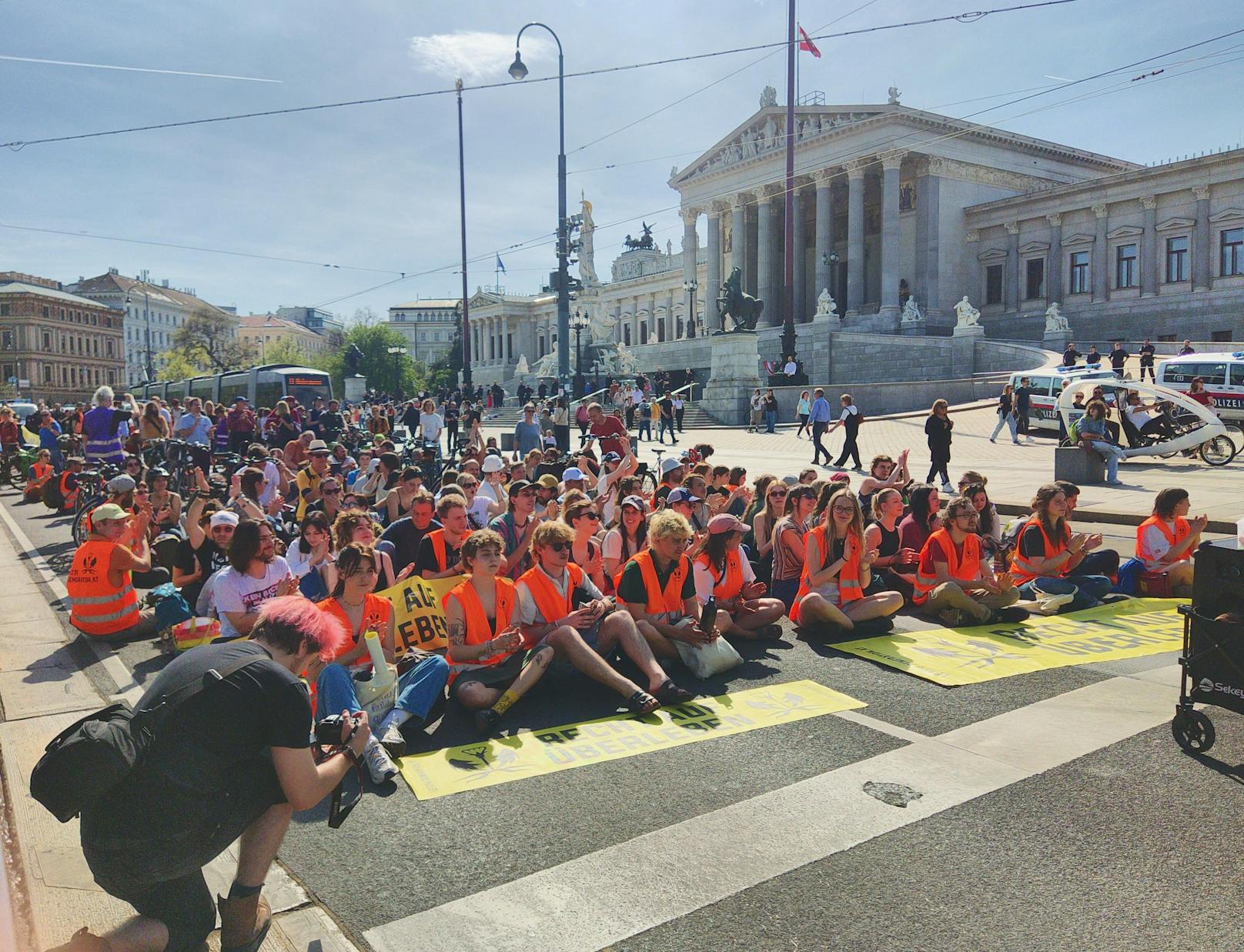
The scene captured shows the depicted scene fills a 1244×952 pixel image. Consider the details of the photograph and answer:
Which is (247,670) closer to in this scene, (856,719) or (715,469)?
(856,719)

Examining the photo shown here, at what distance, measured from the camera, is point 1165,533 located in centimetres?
900

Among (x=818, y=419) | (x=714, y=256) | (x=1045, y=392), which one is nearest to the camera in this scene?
(x=818, y=419)

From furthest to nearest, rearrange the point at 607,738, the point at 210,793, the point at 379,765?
the point at 607,738
the point at 379,765
the point at 210,793

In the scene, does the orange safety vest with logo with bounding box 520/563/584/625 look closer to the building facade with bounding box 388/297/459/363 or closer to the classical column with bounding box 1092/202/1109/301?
the classical column with bounding box 1092/202/1109/301

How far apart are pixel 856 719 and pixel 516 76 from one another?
2338cm

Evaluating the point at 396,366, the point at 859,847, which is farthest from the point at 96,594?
the point at 396,366

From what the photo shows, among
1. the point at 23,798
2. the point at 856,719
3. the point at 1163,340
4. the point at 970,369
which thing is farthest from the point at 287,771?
the point at 1163,340

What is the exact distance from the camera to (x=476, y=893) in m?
3.82

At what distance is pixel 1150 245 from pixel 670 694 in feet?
176

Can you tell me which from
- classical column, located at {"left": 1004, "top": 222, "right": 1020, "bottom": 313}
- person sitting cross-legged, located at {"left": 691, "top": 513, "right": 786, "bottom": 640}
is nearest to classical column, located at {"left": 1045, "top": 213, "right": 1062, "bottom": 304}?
classical column, located at {"left": 1004, "top": 222, "right": 1020, "bottom": 313}

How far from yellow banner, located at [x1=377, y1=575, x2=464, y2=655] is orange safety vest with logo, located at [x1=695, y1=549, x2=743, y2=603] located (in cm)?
222

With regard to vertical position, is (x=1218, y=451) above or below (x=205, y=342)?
below

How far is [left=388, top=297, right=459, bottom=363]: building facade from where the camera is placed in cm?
16000

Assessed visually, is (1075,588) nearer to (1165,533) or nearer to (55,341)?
(1165,533)
